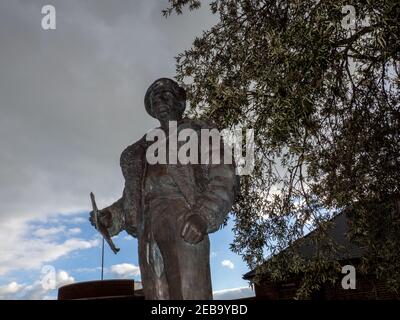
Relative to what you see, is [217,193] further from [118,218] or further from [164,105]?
[118,218]

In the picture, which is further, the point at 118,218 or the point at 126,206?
the point at 118,218

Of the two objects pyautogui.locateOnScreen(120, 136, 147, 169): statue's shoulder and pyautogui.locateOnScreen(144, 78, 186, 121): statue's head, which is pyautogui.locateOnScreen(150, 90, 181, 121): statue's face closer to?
pyautogui.locateOnScreen(144, 78, 186, 121): statue's head

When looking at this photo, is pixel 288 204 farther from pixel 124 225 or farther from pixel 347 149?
pixel 124 225

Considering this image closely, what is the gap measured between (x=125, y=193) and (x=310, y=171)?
4.38m

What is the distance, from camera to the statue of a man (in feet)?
10.5

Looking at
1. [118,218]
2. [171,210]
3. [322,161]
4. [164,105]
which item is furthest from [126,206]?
[322,161]

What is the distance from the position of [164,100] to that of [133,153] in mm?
550

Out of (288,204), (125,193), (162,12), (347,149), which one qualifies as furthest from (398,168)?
(125,193)

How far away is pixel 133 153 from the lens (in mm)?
3947

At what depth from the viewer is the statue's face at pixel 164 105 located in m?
3.91

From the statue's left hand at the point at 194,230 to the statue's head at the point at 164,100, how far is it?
1.15 metres

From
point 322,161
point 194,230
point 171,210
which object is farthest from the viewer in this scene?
point 322,161

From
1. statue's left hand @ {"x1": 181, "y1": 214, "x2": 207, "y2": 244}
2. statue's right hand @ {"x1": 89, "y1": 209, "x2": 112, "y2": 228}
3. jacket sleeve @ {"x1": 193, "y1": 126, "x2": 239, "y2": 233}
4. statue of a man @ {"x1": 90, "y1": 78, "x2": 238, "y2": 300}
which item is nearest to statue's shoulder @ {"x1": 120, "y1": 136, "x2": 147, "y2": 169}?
statue of a man @ {"x1": 90, "y1": 78, "x2": 238, "y2": 300}

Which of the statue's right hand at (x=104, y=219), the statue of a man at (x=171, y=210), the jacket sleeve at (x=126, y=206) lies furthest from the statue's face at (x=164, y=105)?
the statue's right hand at (x=104, y=219)
